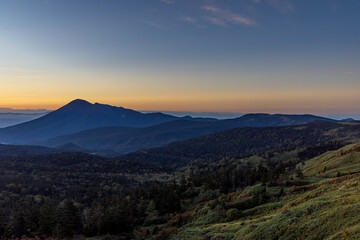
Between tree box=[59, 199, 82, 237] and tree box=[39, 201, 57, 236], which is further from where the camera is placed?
tree box=[39, 201, 57, 236]

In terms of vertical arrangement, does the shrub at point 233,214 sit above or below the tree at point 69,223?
above

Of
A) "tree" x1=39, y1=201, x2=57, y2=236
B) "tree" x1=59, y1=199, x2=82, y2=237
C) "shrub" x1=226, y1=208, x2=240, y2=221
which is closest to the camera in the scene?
"shrub" x1=226, y1=208, x2=240, y2=221

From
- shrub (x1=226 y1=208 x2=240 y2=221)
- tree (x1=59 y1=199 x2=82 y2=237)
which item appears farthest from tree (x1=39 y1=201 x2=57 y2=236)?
shrub (x1=226 y1=208 x2=240 y2=221)

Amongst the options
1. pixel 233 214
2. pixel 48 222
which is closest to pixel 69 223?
pixel 48 222

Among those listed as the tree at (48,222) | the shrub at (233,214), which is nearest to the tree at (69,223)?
the tree at (48,222)

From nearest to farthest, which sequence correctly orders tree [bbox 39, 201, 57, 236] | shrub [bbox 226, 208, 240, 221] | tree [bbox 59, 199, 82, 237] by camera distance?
shrub [bbox 226, 208, 240, 221], tree [bbox 59, 199, 82, 237], tree [bbox 39, 201, 57, 236]

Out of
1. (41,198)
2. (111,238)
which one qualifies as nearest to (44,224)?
(111,238)

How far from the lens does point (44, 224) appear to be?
6462cm

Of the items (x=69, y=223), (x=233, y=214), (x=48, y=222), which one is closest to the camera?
(x=233, y=214)

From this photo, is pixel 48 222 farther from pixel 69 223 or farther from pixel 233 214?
pixel 233 214

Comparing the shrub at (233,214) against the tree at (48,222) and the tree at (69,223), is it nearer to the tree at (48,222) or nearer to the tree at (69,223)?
the tree at (69,223)

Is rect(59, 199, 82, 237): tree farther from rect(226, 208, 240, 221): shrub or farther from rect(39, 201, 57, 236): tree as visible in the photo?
rect(226, 208, 240, 221): shrub

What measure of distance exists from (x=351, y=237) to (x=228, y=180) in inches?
3241

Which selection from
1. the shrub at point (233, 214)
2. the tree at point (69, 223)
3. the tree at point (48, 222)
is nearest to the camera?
the shrub at point (233, 214)
